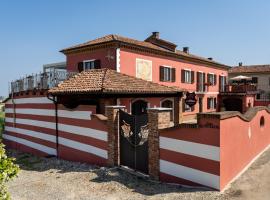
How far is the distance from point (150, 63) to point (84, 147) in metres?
11.3

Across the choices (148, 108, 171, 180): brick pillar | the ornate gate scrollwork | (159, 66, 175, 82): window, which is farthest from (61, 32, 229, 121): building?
(148, 108, 171, 180): brick pillar

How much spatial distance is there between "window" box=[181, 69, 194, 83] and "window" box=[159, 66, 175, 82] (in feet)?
6.61

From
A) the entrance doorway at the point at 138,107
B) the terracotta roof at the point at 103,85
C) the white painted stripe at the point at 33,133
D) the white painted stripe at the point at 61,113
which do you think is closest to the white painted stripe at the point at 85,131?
the white painted stripe at the point at 61,113

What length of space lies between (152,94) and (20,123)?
36.5 feet

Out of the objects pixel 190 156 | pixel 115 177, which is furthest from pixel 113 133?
pixel 190 156

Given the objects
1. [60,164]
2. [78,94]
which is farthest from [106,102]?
[60,164]

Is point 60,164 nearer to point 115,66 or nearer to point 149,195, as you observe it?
point 149,195

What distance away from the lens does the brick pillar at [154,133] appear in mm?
9266

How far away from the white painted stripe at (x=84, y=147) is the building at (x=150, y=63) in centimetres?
290

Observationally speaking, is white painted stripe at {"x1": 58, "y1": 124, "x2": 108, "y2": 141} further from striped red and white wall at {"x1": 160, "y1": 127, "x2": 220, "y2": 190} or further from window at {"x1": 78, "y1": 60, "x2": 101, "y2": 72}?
window at {"x1": 78, "y1": 60, "x2": 101, "y2": 72}

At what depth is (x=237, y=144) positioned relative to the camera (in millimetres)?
9344

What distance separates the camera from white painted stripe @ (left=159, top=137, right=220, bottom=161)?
798cm

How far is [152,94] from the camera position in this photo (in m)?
16.4

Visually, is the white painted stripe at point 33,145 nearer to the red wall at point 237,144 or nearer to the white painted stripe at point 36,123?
the white painted stripe at point 36,123
